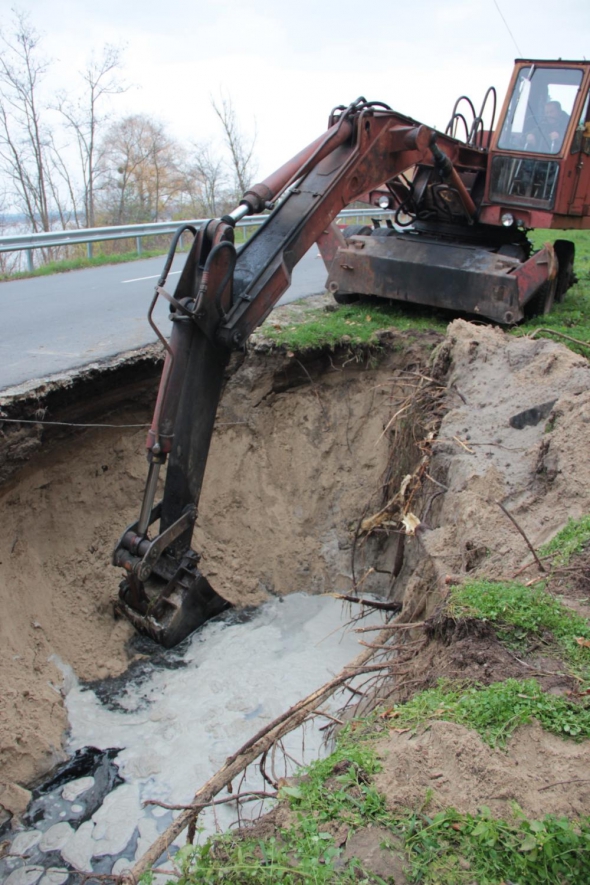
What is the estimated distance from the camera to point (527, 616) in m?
2.93

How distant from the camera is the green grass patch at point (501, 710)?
2.45 metres

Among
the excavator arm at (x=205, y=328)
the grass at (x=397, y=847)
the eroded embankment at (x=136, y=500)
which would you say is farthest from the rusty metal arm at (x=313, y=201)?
the grass at (x=397, y=847)

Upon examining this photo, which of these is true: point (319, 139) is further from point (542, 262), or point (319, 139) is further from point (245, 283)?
point (542, 262)

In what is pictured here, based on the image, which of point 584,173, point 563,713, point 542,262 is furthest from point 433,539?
point 584,173

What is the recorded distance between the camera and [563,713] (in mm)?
2494

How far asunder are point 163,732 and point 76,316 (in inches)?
199

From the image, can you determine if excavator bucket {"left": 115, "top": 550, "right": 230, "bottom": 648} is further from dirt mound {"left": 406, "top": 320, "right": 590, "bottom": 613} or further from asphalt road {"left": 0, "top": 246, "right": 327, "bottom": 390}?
asphalt road {"left": 0, "top": 246, "right": 327, "bottom": 390}

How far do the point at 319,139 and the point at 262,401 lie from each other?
9.03 ft

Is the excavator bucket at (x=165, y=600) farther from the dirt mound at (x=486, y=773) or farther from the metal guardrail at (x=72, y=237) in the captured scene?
the metal guardrail at (x=72, y=237)

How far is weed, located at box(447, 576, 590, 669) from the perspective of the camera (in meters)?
2.86

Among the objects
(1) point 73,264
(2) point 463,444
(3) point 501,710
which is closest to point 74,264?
(1) point 73,264

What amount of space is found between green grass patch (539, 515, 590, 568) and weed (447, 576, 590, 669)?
30 centimetres

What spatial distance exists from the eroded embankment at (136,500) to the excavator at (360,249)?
1.77ft

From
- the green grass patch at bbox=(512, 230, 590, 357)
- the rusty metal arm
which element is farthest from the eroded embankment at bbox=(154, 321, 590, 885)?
the green grass patch at bbox=(512, 230, 590, 357)
